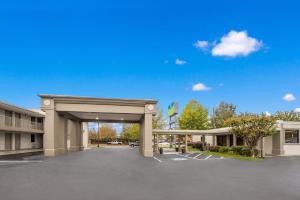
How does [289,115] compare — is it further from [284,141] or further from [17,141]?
[17,141]

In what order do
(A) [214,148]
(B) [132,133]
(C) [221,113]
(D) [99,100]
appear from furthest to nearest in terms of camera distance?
(C) [221,113] < (B) [132,133] < (A) [214,148] < (D) [99,100]

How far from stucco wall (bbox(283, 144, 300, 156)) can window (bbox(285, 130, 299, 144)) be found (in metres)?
0.49

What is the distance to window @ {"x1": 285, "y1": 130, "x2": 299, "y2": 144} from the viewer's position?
38872 millimetres

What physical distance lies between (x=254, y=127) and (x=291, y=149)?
7904 millimetres

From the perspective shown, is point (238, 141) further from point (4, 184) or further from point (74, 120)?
point (4, 184)

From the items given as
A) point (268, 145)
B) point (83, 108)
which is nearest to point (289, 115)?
point (268, 145)

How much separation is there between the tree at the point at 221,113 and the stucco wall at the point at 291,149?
180ft

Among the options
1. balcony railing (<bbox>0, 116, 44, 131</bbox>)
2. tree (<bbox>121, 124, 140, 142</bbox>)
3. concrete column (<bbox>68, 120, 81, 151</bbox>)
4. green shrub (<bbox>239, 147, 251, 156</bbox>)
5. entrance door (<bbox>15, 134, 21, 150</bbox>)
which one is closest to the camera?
balcony railing (<bbox>0, 116, 44, 131</bbox>)

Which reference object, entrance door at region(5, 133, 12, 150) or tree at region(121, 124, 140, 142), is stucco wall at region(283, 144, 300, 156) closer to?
entrance door at region(5, 133, 12, 150)

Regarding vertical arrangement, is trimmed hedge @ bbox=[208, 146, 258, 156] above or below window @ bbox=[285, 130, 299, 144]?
below

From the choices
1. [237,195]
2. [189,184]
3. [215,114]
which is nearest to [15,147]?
[189,184]

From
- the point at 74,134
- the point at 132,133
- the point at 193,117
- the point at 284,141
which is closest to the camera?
the point at 284,141

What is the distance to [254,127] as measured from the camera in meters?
33.8

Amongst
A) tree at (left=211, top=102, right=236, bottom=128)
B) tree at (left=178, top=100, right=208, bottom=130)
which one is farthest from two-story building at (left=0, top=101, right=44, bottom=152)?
tree at (left=211, top=102, right=236, bottom=128)
